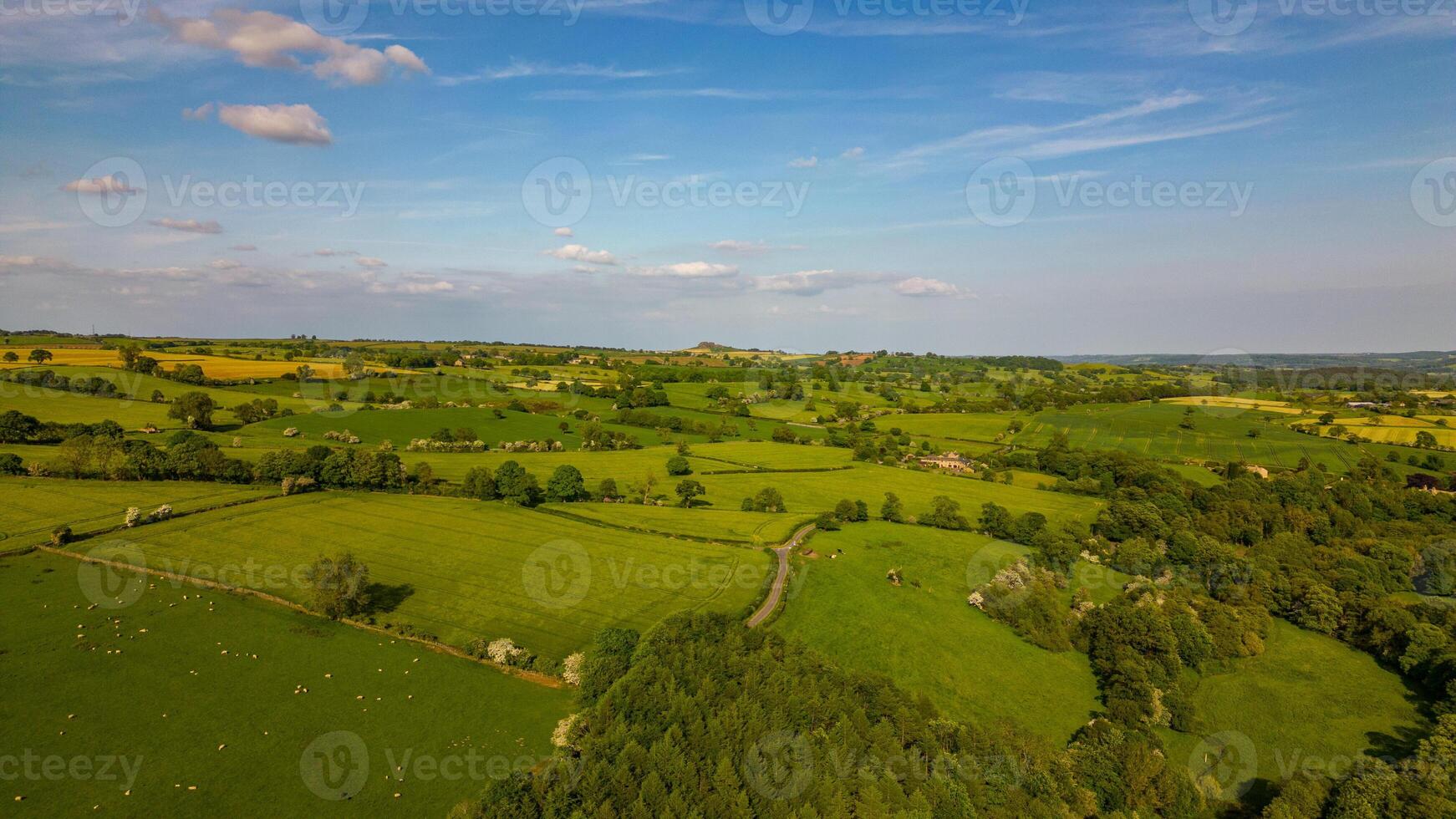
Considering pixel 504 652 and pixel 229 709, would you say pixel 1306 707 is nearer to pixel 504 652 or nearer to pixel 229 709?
pixel 504 652

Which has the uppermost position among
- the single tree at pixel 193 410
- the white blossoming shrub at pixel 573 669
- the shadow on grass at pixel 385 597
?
the single tree at pixel 193 410

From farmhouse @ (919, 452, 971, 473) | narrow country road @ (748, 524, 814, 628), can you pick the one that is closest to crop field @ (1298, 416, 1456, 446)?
farmhouse @ (919, 452, 971, 473)

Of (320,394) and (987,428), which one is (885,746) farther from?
(320,394)

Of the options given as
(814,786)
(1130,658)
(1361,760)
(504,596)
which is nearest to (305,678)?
(504,596)

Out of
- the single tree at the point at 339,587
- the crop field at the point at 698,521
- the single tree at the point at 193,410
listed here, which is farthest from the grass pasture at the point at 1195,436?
the single tree at the point at 193,410

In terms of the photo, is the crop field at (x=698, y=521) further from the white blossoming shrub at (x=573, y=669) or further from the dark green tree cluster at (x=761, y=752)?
the dark green tree cluster at (x=761, y=752)

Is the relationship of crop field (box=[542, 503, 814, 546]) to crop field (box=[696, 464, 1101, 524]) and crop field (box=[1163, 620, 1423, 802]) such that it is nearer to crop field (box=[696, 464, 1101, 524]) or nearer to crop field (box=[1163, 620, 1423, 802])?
crop field (box=[696, 464, 1101, 524])
